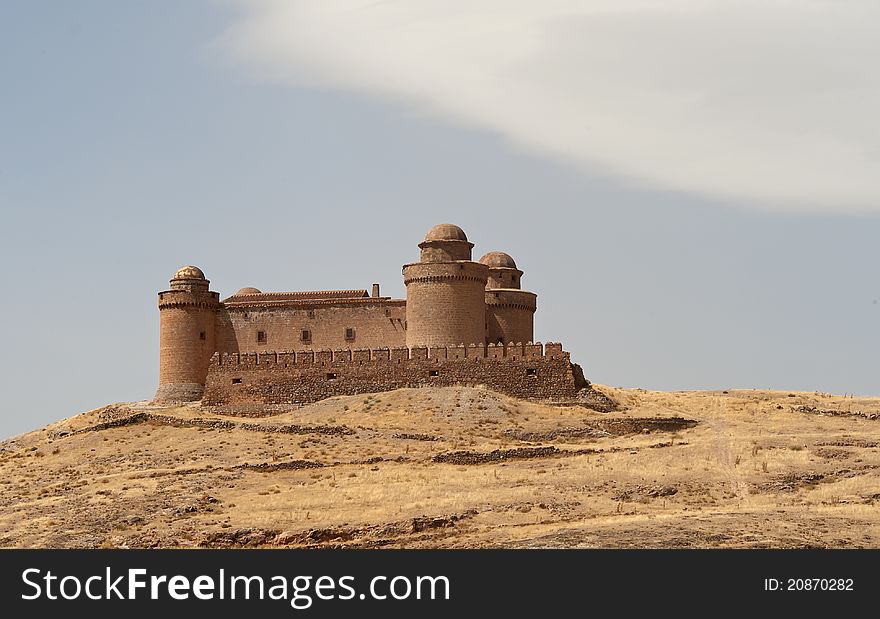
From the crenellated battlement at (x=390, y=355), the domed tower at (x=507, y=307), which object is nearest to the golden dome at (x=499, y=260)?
the domed tower at (x=507, y=307)

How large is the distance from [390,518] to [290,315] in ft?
100

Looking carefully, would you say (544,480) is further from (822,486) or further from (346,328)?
(346,328)

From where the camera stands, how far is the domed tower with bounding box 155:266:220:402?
206ft

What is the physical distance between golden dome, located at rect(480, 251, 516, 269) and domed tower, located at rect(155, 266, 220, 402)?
48.1ft

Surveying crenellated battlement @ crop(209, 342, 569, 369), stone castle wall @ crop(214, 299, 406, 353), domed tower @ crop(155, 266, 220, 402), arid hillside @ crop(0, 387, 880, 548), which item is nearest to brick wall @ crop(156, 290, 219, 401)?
domed tower @ crop(155, 266, 220, 402)

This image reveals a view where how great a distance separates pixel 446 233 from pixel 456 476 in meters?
21.3

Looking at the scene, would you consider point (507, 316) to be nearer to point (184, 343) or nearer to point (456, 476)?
point (184, 343)

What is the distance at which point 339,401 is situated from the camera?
55719 mm

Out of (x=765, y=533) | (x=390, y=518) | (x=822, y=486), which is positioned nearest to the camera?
(x=765, y=533)

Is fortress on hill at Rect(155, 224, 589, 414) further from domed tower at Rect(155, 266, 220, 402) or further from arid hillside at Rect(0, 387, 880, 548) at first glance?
arid hillside at Rect(0, 387, 880, 548)

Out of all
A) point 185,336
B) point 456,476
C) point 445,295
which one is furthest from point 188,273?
point 456,476

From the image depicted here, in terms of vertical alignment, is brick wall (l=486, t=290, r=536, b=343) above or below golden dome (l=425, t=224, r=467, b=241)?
below

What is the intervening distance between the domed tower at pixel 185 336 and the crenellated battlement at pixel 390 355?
3.02m
